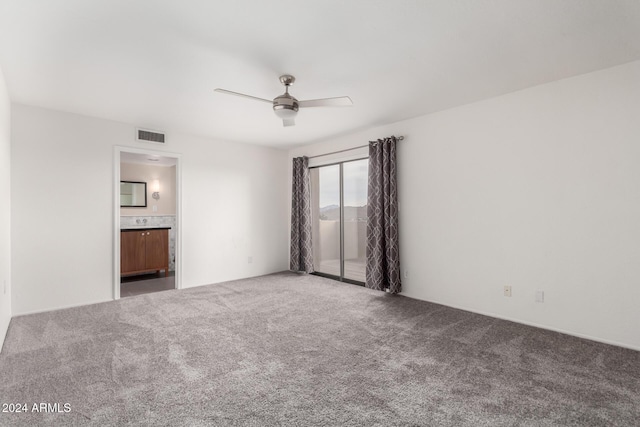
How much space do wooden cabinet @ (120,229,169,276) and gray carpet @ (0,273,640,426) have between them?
6.42 feet

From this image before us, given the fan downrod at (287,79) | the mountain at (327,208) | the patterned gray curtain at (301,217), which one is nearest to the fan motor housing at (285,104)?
the fan downrod at (287,79)

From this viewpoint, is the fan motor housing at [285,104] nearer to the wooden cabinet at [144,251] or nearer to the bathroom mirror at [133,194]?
the wooden cabinet at [144,251]

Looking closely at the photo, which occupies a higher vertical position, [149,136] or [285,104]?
[149,136]

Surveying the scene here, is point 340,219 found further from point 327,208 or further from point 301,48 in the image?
point 301,48

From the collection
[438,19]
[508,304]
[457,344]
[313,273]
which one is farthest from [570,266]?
[313,273]

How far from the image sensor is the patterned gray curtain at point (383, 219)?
4402 millimetres

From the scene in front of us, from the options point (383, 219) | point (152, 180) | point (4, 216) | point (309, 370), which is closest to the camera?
point (309, 370)

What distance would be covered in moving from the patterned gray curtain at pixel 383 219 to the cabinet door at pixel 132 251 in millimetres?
4114

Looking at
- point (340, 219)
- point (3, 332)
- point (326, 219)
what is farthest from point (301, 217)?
point (3, 332)

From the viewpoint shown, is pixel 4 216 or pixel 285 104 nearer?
pixel 285 104

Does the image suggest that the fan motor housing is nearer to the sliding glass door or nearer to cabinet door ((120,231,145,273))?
the sliding glass door

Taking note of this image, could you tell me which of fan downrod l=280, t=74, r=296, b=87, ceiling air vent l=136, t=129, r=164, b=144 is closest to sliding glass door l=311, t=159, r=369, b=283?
fan downrod l=280, t=74, r=296, b=87

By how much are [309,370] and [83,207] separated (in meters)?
3.63

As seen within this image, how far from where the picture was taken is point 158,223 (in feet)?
22.3
